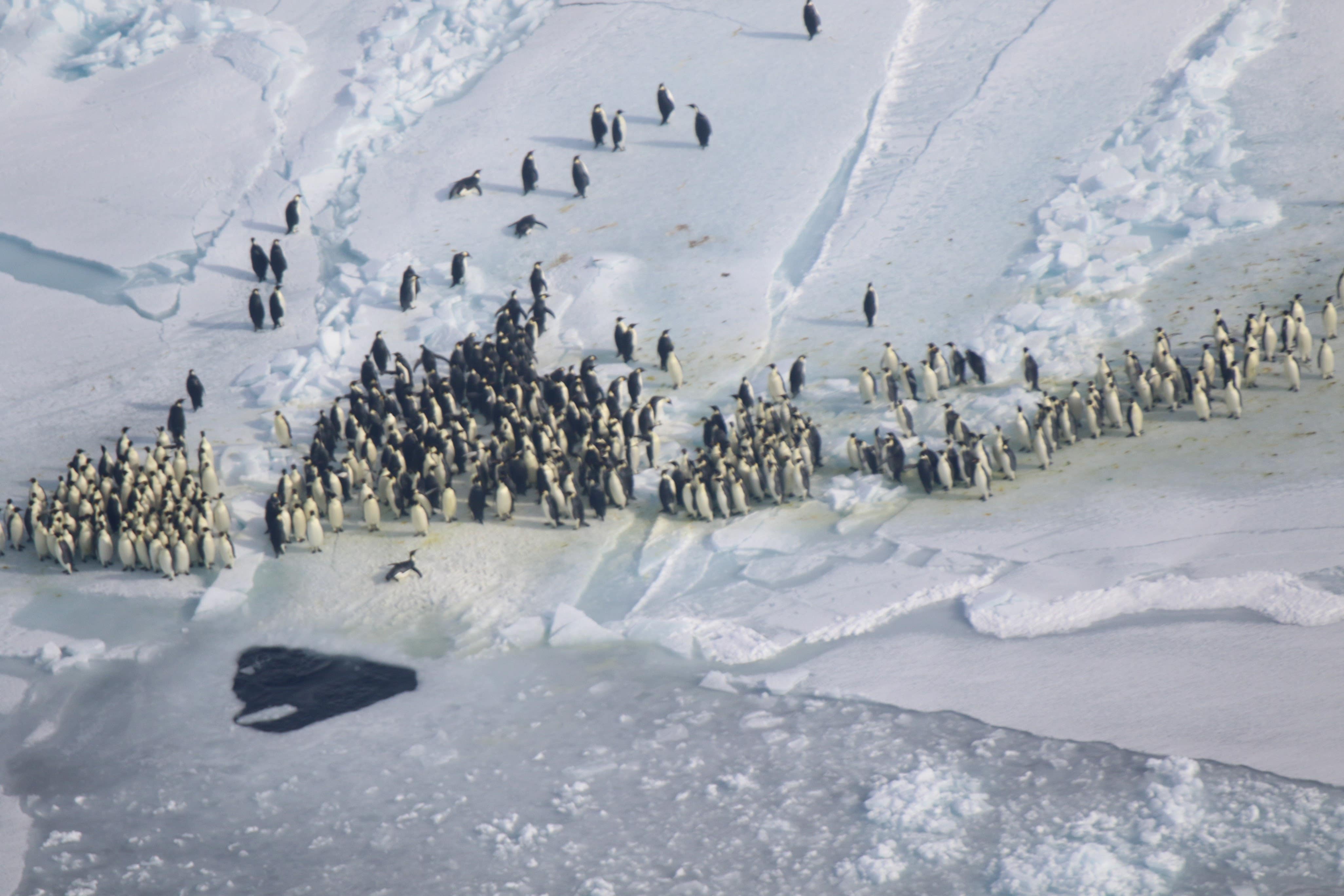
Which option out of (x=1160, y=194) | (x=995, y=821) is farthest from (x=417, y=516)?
(x=1160, y=194)

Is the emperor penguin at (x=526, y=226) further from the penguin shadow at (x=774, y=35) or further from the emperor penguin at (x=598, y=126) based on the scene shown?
the penguin shadow at (x=774, y=35)

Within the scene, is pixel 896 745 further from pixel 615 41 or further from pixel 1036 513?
pixel 615 41

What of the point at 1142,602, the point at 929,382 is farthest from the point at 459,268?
the point at 1142,602

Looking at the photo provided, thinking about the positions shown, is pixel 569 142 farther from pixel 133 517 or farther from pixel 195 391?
pixel 133 517

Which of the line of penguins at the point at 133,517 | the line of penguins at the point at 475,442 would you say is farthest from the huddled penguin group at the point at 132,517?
the line of penguins at the point at 475,442

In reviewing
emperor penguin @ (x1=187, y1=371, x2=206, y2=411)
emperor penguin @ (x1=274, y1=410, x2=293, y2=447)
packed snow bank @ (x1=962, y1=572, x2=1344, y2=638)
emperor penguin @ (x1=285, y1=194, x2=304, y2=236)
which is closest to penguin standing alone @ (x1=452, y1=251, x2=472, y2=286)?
emperor penguin @ (x1=285, y1=194, x2=304, y2=236)
